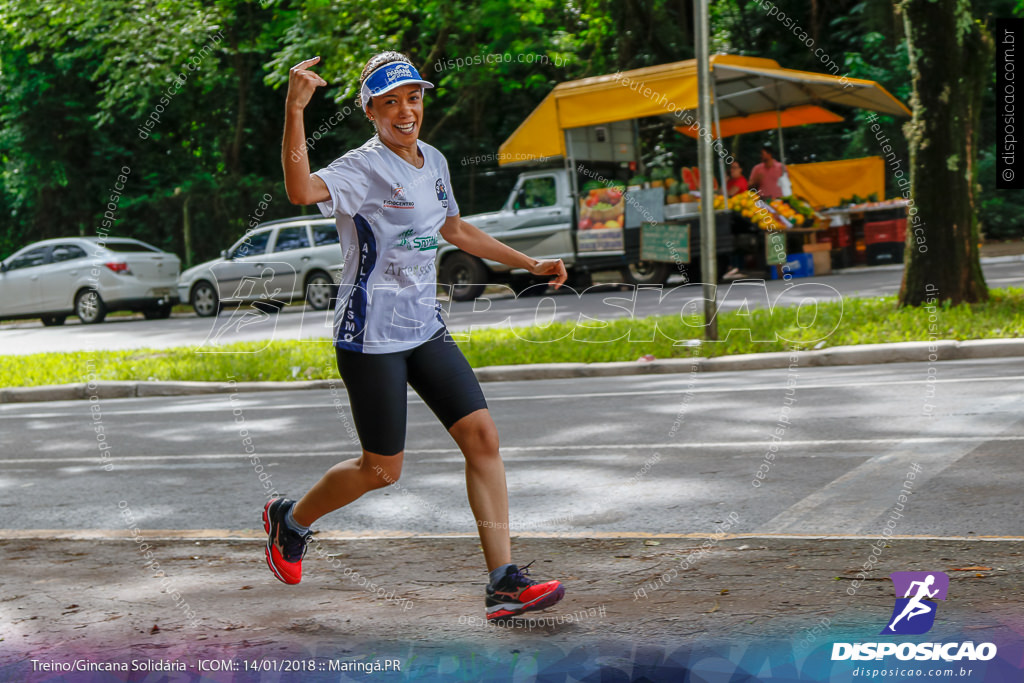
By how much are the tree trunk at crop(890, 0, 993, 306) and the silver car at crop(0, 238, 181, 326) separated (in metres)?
15.2

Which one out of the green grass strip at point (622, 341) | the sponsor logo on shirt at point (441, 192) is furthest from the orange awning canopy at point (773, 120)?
the sponsor logo on shirt at point (441, 192)

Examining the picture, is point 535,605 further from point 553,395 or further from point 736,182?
point 736,182

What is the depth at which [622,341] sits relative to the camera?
12.2 metres

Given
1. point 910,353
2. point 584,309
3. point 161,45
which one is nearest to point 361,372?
point 910,353

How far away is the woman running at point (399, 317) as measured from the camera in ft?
12.7

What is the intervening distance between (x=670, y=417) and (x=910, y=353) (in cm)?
339

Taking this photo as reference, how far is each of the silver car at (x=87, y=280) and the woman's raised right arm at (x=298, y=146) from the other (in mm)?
19948

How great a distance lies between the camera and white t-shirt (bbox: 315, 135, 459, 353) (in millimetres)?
3869

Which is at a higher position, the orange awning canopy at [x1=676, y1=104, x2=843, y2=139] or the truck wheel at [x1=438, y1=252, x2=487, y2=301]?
the orange awning canopy at [x1=676, y1=104, x2=843, y2=139]

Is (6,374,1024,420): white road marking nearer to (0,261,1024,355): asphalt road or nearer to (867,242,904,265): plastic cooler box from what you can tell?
(0,261,1024,355): asphalt road

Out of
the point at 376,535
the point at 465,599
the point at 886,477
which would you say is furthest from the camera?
the point at 886,477

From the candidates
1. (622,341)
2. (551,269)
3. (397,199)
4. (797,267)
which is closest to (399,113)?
(397,199)

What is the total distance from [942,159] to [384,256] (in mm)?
9622

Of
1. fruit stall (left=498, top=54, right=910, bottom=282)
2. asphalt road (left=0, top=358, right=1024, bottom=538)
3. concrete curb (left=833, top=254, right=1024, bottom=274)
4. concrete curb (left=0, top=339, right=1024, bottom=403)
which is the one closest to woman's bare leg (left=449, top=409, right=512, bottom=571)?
asphalt road (left=0, top=358, right=1024, bottom=538)
